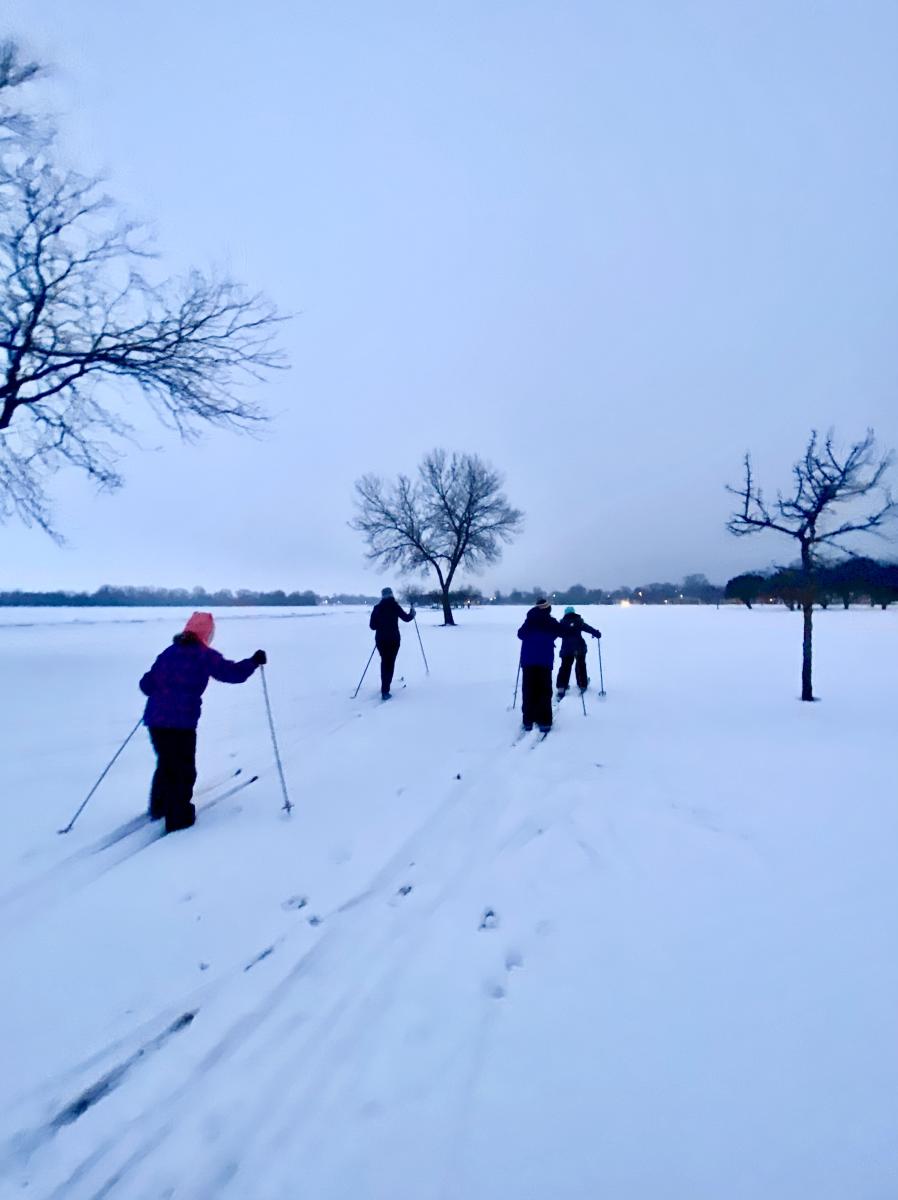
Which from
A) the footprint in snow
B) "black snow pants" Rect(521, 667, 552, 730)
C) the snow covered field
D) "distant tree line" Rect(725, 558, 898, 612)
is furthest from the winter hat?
"distant tree line" Rect(725, 558, 898, 612)

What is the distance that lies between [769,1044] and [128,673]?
13.8 m

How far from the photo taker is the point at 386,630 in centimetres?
1104

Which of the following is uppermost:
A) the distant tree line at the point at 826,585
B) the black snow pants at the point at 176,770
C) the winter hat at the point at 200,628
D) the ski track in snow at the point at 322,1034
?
the distant tree line at the point at 826,585

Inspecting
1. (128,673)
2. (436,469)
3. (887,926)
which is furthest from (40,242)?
(436,469)

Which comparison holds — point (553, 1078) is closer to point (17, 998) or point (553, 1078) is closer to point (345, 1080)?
point (345, 1080)

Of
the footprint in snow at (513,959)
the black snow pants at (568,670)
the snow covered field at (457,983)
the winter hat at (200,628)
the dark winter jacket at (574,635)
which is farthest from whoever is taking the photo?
the black snow pants at (568,670)

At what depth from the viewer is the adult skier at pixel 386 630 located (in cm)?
1109

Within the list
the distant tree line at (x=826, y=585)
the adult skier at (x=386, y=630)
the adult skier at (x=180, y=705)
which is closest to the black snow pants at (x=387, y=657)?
the adult skier at (x=386, y=630)

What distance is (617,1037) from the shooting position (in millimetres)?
2689

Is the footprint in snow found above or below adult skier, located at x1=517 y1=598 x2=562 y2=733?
below

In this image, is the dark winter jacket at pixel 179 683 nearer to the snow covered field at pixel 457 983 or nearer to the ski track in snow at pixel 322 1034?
the snow covered field at pixel 457 983

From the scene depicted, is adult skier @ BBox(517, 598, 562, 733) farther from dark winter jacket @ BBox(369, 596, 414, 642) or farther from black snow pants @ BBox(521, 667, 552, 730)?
dark winter jacket @ BBox(369, 596, 414, 642)

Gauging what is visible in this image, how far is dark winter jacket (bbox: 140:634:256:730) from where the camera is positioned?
496 cm

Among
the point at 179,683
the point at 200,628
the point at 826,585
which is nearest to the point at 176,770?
the point at 179,683
